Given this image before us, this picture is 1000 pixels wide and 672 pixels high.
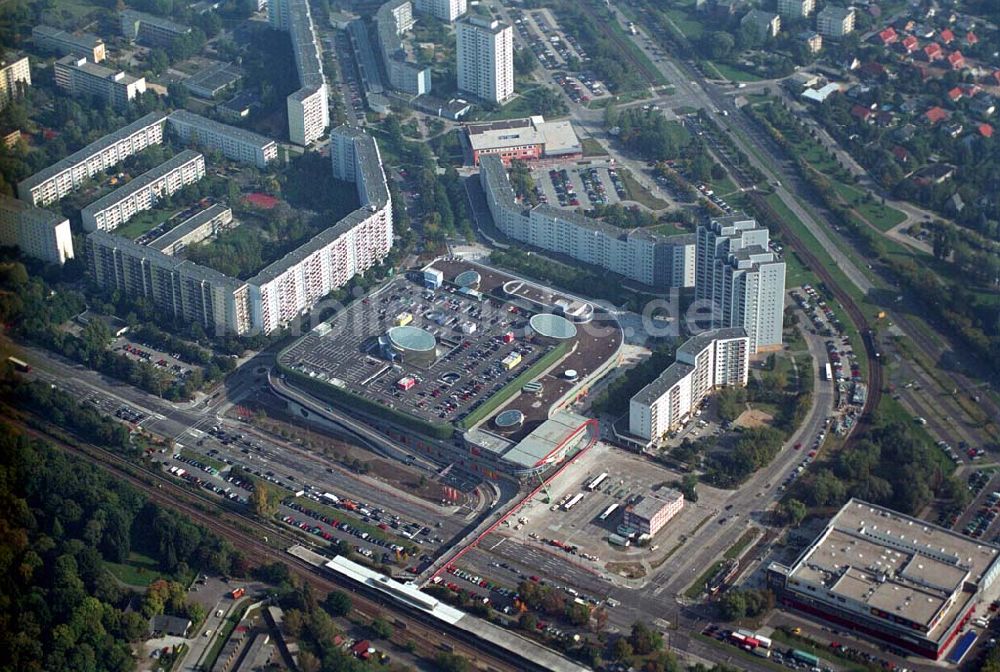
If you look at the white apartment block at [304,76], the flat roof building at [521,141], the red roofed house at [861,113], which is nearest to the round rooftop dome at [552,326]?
the flat roof building at [521,141]

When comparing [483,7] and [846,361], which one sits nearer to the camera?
[846,361]

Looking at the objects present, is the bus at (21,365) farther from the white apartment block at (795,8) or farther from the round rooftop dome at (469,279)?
the white apartment block at (795,8)

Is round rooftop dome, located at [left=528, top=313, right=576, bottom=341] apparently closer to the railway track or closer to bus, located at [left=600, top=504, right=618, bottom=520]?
bus, located at [left=600, top=504, right=618, bottom=520]

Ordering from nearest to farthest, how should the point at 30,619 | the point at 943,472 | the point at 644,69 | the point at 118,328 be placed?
the point at 30,619 < the point at 943,472 < the point at 118,328 < the point at 644,69

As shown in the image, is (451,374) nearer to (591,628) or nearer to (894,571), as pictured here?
(591,628)

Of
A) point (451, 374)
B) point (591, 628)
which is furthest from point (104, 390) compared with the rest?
point (591, 628)

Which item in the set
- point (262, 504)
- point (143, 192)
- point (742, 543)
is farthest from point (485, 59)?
point (742, 543)

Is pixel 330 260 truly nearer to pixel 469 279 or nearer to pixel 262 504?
pixel 469 279
